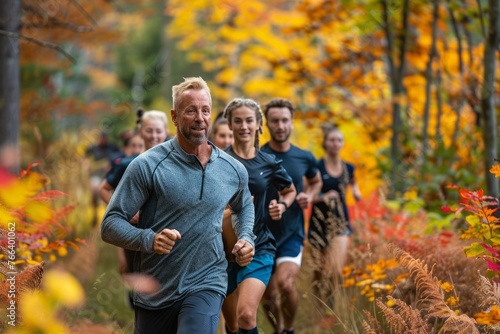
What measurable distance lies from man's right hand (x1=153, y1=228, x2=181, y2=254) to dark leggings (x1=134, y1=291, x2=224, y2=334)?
0.40m

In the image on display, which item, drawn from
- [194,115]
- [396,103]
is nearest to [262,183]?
[194,115]

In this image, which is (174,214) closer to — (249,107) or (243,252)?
(243,252)

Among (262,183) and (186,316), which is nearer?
(186,316)

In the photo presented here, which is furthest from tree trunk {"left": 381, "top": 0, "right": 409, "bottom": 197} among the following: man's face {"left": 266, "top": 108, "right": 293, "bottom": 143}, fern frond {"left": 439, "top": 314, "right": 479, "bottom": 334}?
fern frond {"left": 439, "top": 314, "right": 479, "bottom": 334}

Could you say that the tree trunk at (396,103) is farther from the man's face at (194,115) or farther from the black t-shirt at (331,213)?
the man's face at (194,115)

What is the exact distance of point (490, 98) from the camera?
7.59 m

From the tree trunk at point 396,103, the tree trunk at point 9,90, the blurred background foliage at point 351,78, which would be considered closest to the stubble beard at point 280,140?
the blurred background foliage at point 351,78

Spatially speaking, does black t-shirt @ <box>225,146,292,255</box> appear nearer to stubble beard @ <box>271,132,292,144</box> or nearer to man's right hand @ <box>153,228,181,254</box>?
stubble beard @ <box>271,132,292,144</box>

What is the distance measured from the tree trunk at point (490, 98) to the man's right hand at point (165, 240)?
390cm

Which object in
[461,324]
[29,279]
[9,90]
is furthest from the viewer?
[9,90]

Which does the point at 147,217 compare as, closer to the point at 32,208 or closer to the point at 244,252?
the point at 244,252

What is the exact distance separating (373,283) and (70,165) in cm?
766

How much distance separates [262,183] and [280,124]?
48.4 inches

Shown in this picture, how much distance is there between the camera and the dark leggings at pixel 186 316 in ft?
14.7
